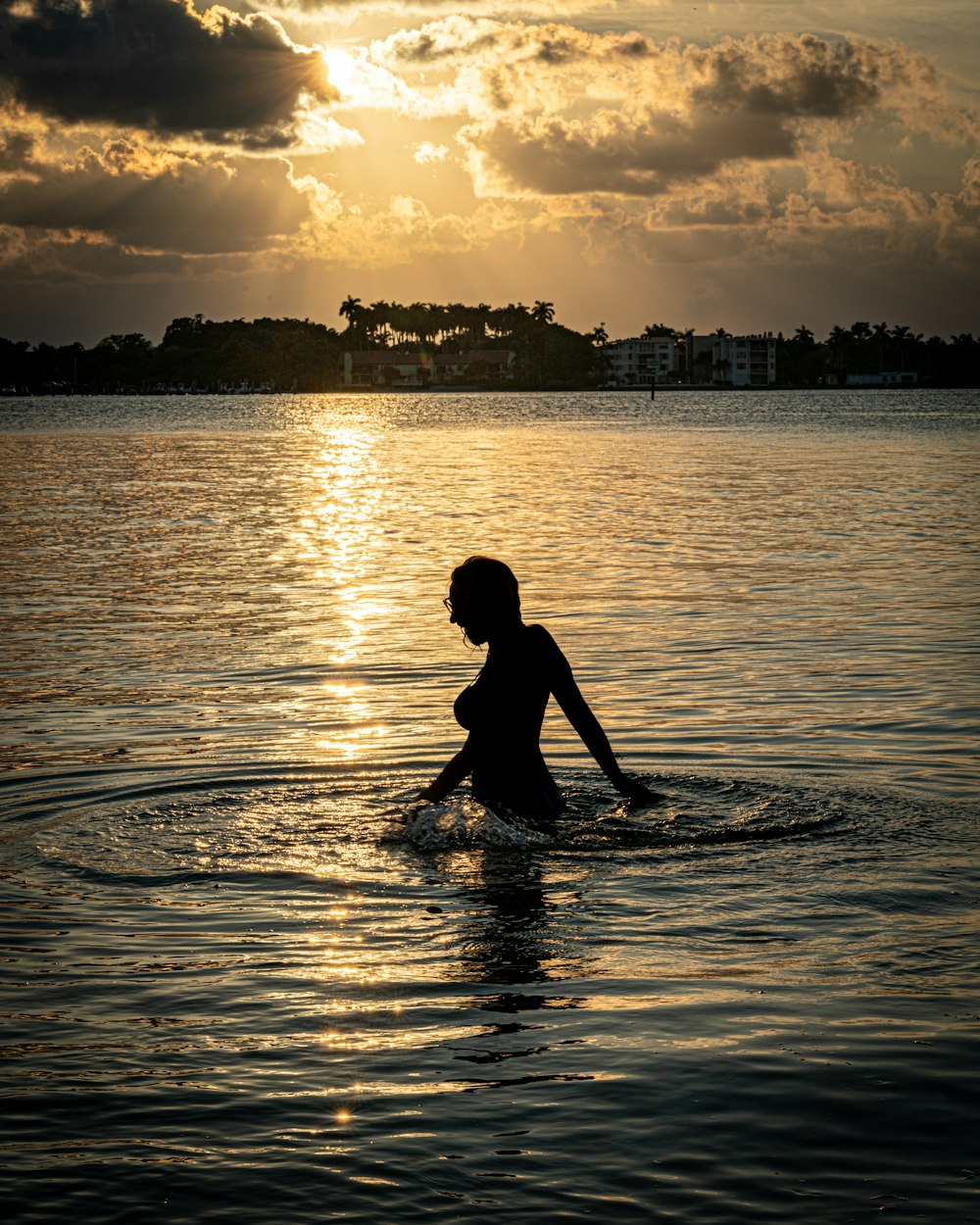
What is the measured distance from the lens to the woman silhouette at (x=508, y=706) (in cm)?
944

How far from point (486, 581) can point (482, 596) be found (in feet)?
0.32

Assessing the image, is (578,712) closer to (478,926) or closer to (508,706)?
(508,706)

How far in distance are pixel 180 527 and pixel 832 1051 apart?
104 feet

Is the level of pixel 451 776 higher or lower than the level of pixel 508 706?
lower

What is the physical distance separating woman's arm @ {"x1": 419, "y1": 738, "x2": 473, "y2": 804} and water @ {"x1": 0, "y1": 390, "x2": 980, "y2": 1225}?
0.20 m

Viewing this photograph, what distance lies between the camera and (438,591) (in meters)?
24.8

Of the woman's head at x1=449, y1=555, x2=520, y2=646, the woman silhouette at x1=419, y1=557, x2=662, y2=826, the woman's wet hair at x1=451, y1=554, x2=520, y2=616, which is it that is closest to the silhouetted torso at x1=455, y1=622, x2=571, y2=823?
the woman silhouette at x1=419, y1=557, x2=662, y2=826

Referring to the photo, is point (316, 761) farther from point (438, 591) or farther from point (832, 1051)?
point (438, 591)

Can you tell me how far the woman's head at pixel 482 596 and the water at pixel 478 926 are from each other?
137 cm

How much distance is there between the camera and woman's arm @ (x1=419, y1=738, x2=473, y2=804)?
33.4 ft

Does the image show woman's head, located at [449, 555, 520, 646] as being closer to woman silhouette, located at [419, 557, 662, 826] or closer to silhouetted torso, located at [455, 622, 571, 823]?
woman silhouette, located at [419, 557, 662, 826]

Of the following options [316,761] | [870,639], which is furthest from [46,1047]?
[870,639]

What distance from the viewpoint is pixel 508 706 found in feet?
32.8

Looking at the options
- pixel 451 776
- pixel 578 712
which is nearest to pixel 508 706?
pixel 578 712
